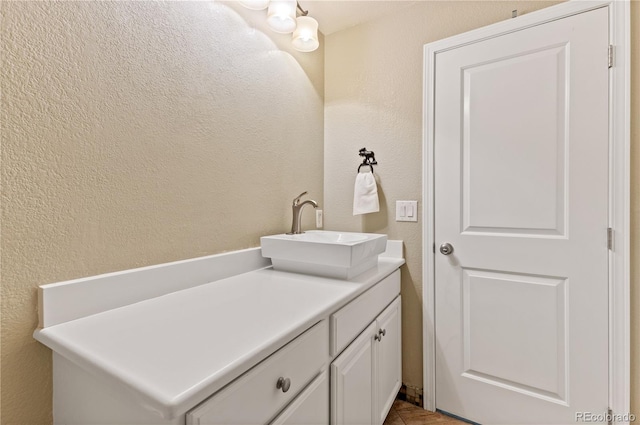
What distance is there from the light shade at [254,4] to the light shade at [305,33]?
242mm

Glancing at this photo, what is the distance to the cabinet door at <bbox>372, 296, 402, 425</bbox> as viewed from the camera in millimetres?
1354

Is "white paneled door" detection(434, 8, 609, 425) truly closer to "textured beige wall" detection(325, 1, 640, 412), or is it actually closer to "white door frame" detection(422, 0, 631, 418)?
"white door frame" detection(422, 0, 631, 418)

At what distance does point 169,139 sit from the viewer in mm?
1103

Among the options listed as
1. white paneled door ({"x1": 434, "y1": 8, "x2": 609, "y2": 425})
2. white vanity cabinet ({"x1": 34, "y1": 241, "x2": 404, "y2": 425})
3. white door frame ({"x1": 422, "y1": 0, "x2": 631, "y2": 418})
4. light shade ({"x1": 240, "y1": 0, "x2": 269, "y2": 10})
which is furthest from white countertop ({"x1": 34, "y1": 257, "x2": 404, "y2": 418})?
light shade ({"x1": 240, "y1": 0, "x2": 269, "y2": 10})

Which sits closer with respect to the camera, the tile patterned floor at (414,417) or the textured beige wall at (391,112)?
the tile patterned floor at (414,417)

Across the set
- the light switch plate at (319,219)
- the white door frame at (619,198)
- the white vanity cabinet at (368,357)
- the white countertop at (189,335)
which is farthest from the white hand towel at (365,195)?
the white door frame at (619,198)

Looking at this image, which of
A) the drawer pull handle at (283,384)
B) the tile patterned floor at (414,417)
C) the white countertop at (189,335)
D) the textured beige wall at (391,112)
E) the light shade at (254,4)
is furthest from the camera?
the textured beige wall at (391,112)

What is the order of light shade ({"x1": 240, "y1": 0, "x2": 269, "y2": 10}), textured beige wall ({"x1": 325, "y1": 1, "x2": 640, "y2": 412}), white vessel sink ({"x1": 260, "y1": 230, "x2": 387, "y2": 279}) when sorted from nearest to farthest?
white vessel sink ({"x1": 260, "y1": 230, "x2": 387, "y2": 279}) → light shade ({"x1": 240, "y1": 0, "x2": 269, "y2": 10}) → textured beige wall ({"x1": 325, "y1": 1, "x2": 640, "y2": 412})

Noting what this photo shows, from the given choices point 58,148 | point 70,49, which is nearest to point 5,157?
point 58,148

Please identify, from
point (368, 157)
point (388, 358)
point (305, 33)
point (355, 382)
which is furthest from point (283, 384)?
point (305, 33)

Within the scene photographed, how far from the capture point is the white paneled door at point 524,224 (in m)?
1.27

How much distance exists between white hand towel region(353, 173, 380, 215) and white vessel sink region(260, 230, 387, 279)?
31cm

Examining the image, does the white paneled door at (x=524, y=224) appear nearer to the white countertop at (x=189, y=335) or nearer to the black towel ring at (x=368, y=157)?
the black towel ring at (x=368, y=157)

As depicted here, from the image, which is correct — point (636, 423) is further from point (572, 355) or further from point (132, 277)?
point (132, 277)
